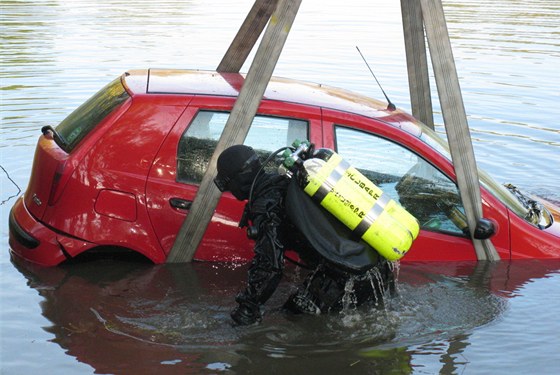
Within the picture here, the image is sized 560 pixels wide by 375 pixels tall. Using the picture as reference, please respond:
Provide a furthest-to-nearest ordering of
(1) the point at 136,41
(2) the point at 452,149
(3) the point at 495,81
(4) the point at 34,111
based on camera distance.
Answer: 1. (1) the point at 136,41
2. (3) the point at 495,81
3. (4) the point at 34,111
4. (2) the point at 452,149

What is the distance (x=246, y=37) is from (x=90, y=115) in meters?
1.82

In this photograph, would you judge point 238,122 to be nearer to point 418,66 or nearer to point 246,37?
point 246,37

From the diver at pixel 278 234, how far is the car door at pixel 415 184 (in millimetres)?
1190

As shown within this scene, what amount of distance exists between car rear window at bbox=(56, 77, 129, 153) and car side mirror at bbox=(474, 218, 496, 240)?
9.68 ft

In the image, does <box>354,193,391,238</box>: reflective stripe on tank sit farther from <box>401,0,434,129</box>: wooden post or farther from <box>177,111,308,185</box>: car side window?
<box>401,0,434,129</box>: wooden post

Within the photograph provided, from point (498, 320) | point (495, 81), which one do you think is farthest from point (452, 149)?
point (495, 81)

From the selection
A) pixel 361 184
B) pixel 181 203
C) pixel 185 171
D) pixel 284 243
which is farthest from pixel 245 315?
pixel 185 171

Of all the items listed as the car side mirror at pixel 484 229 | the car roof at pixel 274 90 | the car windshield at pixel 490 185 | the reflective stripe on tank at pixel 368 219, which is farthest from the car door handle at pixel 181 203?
the car side mirror at pixel 484 229

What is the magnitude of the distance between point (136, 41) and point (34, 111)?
763 centimetres

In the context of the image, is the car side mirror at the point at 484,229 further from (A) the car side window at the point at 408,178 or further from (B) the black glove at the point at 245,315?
(B) the black glove at the point at 245,315

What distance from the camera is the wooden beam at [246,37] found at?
8.32 m

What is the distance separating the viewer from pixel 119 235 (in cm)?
699

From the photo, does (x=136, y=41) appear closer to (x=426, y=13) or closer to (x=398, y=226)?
(x=426, y=13)

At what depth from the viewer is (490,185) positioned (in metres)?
7.70
